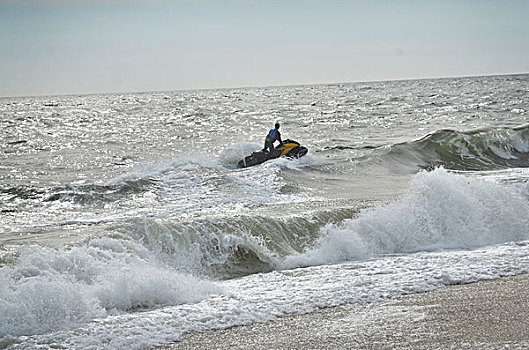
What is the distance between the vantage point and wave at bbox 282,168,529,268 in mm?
9367

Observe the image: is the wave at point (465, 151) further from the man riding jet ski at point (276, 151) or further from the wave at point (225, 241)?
the wave at point (225, 241)

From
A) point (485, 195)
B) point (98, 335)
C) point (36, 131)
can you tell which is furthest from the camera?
point (36, 131)

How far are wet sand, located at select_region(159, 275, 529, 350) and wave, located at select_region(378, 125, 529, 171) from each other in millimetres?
14431

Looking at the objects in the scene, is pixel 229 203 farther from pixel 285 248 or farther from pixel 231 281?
pixel 231 281

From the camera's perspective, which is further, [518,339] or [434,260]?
[434,260]

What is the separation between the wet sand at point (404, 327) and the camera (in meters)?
5.28

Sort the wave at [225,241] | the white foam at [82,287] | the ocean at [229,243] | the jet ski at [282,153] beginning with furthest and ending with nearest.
→ the jet ski at [282,153]
the wave at [225,241]
the ocean at [229,243]
the white foam at [82,287]

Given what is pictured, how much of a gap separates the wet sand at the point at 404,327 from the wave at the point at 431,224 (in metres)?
2.62

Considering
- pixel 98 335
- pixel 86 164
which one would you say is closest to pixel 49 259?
pixel 98 335

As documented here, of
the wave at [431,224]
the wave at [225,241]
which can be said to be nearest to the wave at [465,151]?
the wave at [431,224]

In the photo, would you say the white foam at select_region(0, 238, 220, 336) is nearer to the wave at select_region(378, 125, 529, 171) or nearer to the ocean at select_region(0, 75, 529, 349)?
the ocean at select_region(0, 75, 529, 349)

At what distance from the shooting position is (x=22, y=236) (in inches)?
405

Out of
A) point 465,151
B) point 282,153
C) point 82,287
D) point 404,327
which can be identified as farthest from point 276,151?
point 404,327

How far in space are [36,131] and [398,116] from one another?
24065 mm
